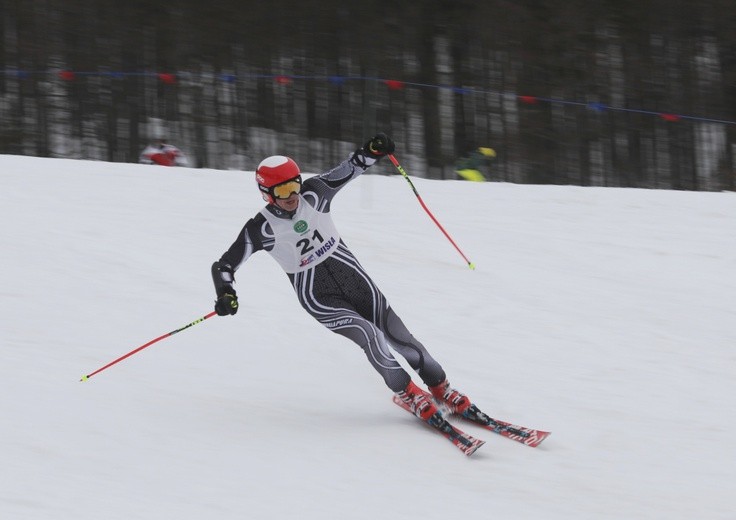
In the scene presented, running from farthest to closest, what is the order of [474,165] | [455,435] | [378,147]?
[474,165]
[378,147]
[455,435]

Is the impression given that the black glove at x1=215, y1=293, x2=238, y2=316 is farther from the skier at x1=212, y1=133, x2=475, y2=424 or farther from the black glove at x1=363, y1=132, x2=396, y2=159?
the black glove at x1=363, y1=132, x2=396, y2=159

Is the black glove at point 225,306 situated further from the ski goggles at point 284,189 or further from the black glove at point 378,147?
the black glove at point 378,147

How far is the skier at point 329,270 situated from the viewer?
520 cm

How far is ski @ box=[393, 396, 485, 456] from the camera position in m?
4.96

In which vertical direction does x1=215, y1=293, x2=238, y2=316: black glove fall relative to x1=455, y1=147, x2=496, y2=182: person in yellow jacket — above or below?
above

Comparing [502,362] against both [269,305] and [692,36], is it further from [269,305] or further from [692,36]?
[692,36]

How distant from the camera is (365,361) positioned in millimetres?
6398

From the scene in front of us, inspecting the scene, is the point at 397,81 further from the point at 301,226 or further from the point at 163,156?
the point at 301,226

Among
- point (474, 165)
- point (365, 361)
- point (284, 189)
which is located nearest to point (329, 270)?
point (284, 189)

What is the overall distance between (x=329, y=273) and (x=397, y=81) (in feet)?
29.3

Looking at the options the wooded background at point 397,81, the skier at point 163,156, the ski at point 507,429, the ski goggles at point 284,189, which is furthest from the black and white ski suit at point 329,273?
the wooded background at point 397,81

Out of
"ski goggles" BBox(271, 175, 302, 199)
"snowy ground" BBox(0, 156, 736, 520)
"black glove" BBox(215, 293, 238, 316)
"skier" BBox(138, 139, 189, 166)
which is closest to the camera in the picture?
"snowy ground" BBox(0, 156, 736, 520)

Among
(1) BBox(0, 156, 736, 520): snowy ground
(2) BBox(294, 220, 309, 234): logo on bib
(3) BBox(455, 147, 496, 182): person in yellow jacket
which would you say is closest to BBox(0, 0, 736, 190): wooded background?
(3) BBox(455, 147, 496, 182): person in yellow jacket

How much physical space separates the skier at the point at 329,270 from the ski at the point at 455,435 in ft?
0.12
